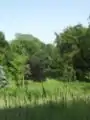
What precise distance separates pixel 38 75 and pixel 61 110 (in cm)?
3996

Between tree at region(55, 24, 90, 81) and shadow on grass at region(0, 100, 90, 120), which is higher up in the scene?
tree at region(55, 24, 90, 81)

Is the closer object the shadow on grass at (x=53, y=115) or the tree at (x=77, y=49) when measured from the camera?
the shadow on grass at (x=53, y=115)

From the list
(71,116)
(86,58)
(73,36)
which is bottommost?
(71,116)

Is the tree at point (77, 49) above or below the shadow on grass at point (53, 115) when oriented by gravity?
above

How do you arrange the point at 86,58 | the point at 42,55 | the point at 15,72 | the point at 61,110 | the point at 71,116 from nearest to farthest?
the point at 71,116
the point at 61,110
the point at 15,72
the point at 86,58
the point at 42,55

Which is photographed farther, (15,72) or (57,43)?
(57,43)

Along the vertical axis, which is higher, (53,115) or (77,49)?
(77,49)

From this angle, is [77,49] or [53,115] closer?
[53,115]

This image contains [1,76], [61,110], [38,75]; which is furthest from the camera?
[38,75]

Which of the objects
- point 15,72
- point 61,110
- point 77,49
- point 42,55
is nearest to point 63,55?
point 77,49

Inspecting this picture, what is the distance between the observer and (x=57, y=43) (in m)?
57.4

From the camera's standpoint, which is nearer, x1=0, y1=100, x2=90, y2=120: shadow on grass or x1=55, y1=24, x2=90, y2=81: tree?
x1=0, y1=100, x2=90, y2=120: shadow on grass

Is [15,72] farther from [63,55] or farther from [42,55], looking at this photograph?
[42,55]

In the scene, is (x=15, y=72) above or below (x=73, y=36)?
below
